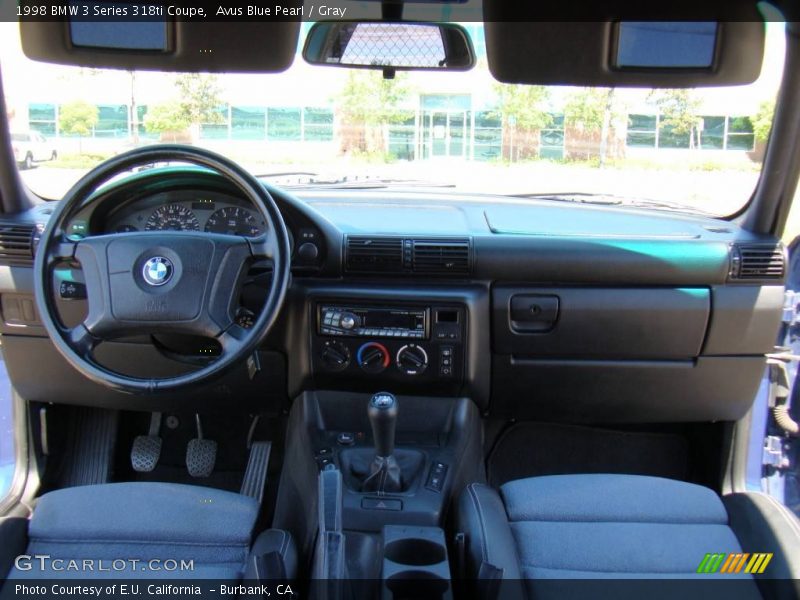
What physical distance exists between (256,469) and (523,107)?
2.01m

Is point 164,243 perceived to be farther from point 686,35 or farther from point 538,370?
point 686,35

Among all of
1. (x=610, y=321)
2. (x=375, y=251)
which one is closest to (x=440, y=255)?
(x=375, y=251)

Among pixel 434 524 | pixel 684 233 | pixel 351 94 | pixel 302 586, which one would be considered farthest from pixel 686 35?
pixel 302 586

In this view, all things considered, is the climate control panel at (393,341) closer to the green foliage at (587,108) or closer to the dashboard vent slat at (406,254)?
the dashboard vent slat at (406,254)

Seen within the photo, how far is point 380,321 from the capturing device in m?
2.78

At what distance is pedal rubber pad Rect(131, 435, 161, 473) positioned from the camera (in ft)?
11.3

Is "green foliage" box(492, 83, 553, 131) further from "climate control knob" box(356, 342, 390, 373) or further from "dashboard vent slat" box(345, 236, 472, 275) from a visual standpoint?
"climate control knob" box(356, 342, 390, 373)

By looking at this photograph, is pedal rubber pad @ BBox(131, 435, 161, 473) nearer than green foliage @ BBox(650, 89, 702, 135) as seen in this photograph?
No

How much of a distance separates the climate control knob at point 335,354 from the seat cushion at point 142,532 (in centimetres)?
60

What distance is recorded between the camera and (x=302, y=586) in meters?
2.27

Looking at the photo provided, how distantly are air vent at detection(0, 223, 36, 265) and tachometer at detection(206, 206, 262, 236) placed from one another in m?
0.77

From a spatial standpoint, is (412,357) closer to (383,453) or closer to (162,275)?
(383,453)

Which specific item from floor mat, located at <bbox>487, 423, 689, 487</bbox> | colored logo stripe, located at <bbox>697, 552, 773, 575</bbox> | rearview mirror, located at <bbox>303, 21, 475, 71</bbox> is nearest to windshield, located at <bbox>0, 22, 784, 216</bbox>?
rearview mirror, located at <bbox>303, 21, 475, 71</bbox>

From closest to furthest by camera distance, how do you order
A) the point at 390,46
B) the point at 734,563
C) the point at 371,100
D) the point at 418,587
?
1. the point at 418,587
2. the point at 734,563
3. the point at 390,46
4. the point at 371,100
